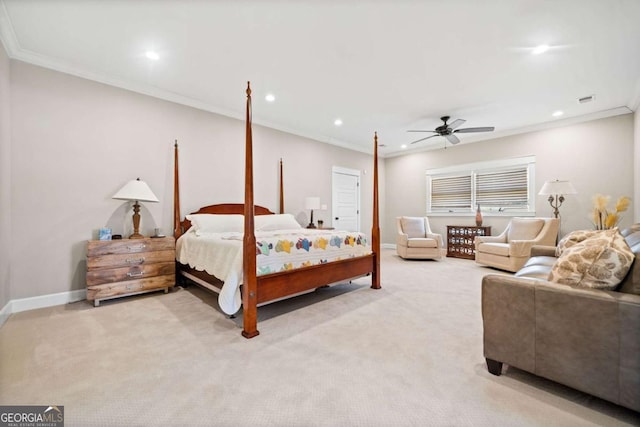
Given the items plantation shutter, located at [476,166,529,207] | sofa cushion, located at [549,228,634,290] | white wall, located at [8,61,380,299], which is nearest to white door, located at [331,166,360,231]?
white wall, located at [8,61,380,299]

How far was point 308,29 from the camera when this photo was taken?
98.2 inches

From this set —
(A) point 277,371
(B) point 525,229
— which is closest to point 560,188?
(B) point 525,229

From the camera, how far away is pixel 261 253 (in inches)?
99.6

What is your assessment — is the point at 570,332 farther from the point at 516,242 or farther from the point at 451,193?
the point at 451,193

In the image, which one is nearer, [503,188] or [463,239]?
[503,188]

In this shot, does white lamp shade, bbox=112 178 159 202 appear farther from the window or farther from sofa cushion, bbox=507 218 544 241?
the window

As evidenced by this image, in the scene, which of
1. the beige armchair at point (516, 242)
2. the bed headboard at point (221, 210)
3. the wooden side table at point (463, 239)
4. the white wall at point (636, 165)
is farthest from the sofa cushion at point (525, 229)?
the bed headboard at point (221, 210)

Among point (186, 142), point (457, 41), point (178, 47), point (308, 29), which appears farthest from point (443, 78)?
point (186, 142)

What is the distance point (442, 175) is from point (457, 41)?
4369mm

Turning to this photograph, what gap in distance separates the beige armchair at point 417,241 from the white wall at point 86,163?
141 inches

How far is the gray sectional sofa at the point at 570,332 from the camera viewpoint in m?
1.27

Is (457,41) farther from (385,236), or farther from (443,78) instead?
(385,236)

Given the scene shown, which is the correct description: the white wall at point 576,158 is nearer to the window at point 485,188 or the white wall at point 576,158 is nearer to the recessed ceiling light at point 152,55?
the window at point 485,188

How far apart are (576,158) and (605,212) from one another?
110 cm
